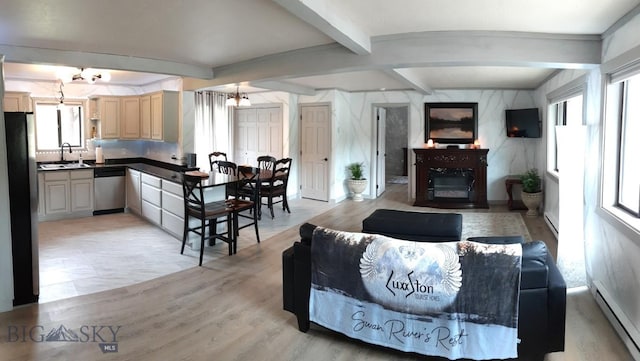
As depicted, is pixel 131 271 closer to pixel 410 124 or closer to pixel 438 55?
pixel 438 55

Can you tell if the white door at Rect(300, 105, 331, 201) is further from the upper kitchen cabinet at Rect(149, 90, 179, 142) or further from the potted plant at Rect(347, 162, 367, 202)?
the upper kitchen cabinet at Rect(149, 90, 179, 142)

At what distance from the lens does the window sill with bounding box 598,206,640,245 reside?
297cm

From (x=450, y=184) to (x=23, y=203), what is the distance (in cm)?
682

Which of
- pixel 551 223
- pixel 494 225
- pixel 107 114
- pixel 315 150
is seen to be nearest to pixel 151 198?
pixel 107 114

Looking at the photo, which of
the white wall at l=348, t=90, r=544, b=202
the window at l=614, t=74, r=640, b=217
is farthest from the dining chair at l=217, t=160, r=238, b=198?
the window at l=614, t=74, r=640, b=217

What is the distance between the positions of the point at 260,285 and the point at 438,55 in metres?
2.72

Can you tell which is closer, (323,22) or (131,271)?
(323,22)

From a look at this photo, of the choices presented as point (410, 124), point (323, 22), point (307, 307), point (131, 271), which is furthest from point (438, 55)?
point (410, 124)

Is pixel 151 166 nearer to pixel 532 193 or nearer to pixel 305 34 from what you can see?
pixel 305 34

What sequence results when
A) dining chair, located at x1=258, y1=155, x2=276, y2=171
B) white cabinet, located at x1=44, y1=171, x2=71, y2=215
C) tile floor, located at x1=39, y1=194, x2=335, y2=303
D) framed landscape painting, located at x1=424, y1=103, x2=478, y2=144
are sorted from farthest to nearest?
framed landscape painting, located at x1=424, y1=103, x2=478, y2=144 → dining chair, located at x1=258, y1=155, x2=276, y2=171 → white cabinet, located at x1=44, y1=171, x2=71, y2=215 → tile floor, located at x1=39, y1=194, x2=335, y2=303

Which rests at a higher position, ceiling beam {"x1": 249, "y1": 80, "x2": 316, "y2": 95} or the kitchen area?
ceiling beam {"x1": 249, "y1": 80, "x2": 316, "y2": 95}

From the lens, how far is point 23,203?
3.58 metres

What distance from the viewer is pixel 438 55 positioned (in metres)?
3.91

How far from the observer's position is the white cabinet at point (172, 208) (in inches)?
212
